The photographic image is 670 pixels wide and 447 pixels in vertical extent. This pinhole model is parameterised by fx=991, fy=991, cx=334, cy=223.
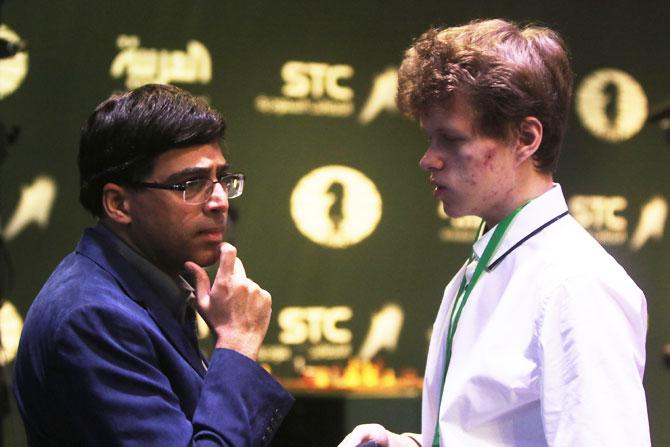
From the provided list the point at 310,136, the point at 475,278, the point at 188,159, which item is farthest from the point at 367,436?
the point at 310,136

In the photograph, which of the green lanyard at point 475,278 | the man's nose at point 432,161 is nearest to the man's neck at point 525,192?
the green lanyard at point 475,278

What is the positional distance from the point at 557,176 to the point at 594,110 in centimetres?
41

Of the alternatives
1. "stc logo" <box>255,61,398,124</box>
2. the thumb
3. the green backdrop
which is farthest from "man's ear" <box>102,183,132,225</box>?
"stc logo" <box>255,61,398,124</box>

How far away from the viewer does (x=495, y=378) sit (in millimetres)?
1592

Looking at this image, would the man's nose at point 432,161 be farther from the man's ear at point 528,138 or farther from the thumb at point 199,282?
the thumb at point 199,282

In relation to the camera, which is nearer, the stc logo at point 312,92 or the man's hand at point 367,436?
the man's hand at point 367,436

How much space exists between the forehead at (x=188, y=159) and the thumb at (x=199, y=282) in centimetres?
18

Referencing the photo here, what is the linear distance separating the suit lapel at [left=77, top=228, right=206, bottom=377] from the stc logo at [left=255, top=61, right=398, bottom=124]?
A: 297 cm

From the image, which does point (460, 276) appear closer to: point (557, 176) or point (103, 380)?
point (103, 380)

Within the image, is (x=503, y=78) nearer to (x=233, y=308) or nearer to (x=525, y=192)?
(x=525, y=192)

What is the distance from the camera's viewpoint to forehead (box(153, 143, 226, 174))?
1.75 metres

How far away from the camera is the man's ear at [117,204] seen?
177 centimetres

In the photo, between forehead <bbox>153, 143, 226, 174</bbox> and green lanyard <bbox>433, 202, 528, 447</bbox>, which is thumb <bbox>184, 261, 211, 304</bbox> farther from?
green lanyard <bbox>433, 202, 528, 447</bbox>

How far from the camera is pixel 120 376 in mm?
1540
